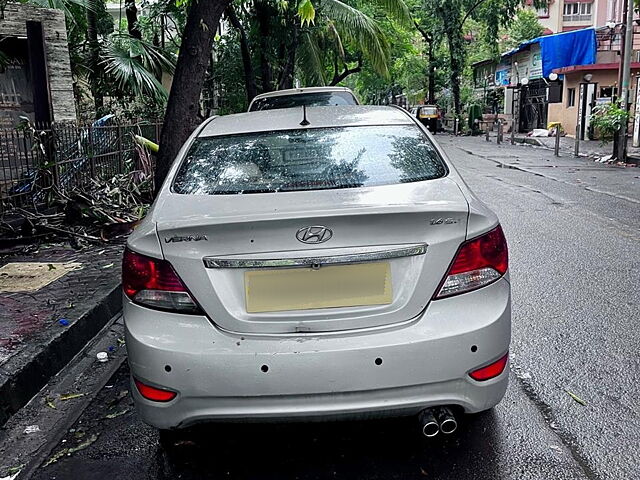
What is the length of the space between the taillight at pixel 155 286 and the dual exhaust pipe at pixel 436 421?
1.05m

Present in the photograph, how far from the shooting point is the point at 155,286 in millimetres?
2834

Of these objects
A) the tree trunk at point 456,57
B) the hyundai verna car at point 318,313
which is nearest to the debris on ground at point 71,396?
the hyundai verna car at point 318,313

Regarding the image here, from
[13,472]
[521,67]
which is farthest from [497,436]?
[521,67]

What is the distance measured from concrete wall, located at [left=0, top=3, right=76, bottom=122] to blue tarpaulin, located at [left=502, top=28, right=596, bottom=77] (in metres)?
23.6

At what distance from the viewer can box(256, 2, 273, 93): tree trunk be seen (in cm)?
1875

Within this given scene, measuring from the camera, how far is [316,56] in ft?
71.5

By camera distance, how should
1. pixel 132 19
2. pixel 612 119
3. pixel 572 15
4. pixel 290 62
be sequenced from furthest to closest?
pixel 572 15 → pixel 290 62 → pixel 612 119 → pixel 132 19

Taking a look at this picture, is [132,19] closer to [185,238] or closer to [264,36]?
[264,36]

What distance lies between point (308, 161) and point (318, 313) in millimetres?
1043

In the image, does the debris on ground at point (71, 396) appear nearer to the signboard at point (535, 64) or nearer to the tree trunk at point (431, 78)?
the signboard at point (535, 64)

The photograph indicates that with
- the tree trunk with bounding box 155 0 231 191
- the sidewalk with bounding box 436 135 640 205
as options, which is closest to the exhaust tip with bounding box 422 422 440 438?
the tree trunk with bounding box 155 0 231 191

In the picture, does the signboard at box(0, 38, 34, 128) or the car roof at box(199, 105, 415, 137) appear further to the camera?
the signboard at box(0, 38, 34, 128)

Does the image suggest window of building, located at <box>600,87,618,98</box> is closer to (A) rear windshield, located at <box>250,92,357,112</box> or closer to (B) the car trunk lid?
(A) rear windshield, located at <box>250,92,357,112</box>

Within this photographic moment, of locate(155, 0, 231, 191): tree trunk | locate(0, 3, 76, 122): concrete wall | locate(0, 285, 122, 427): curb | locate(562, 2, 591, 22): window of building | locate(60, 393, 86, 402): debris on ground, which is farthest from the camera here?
locate(562, 2, 591, 22): window of building
